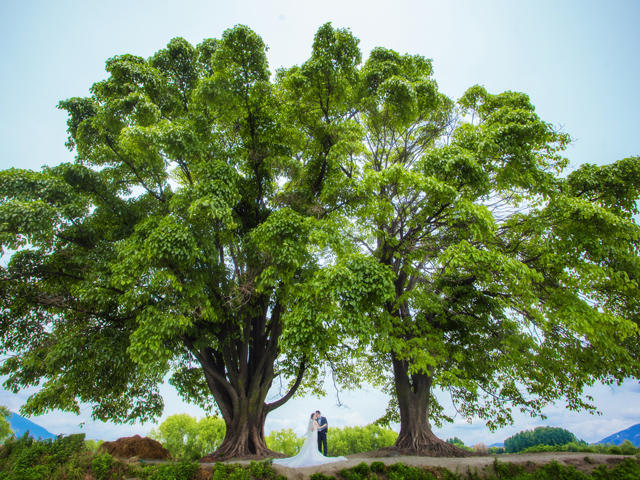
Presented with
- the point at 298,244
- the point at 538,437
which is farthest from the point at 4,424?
the point at 538,437

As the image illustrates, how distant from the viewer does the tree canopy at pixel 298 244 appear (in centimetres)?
827

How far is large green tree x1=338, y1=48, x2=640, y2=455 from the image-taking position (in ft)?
27.1

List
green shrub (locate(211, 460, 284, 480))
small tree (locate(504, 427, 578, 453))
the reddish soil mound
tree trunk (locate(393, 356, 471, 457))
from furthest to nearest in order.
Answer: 1. small tree (locate(504, 427, 578, 453))
2. the reddish soil mound
3. tree trunk (locate(393, 356, 471, 457))
4. green shrub (locate(211, 460, 284, 480))

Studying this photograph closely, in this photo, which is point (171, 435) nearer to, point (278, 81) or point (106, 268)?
point (106, 268)

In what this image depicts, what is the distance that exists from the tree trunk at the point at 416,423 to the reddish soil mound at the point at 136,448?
8.33 m

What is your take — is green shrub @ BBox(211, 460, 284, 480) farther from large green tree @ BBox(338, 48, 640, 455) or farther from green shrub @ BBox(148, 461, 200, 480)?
large green tree @ BBox(338, 48, 640, 455)

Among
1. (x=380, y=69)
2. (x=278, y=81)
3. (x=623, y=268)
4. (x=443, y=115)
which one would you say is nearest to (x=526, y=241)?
(x=623, y=268)

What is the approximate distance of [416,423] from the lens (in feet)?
34.8

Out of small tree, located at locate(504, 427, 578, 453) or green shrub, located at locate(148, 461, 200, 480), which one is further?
small tree, located at locate(504, 427, 578, 453)

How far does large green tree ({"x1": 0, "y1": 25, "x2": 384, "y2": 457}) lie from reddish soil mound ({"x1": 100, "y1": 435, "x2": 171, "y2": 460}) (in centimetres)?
90

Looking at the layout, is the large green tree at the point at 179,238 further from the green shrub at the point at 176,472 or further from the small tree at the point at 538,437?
the small tree at the point at 538,437

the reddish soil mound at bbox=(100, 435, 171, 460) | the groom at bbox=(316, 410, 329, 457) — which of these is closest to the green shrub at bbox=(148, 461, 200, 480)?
the groom at bbox=(316, 410, 329, 457)

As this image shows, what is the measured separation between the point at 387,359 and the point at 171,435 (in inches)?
1011

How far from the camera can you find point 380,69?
418 inches
